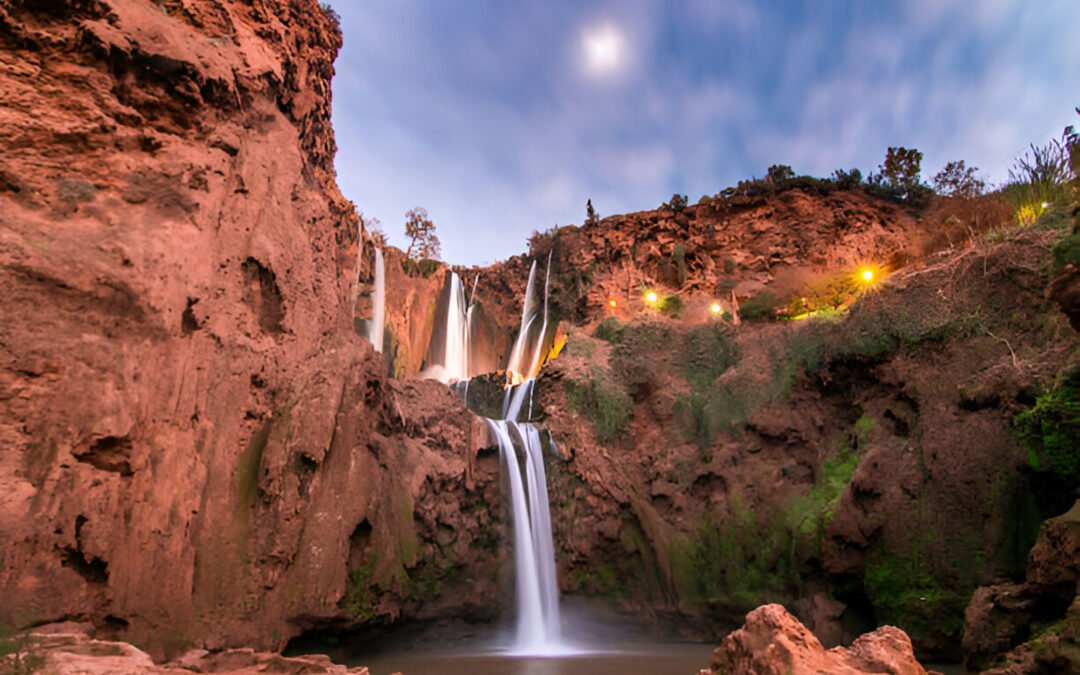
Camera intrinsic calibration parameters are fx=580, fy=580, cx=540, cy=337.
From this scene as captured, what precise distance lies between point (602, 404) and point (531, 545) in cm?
521

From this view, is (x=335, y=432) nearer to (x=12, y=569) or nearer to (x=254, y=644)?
(x=254, y=644)

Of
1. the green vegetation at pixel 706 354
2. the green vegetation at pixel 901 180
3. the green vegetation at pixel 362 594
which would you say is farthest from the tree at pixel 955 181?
the green vegetation at pixel 362 594

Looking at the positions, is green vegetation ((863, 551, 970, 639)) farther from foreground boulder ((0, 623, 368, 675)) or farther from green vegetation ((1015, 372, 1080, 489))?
foreground boulder ((0, 623, 368, 675))

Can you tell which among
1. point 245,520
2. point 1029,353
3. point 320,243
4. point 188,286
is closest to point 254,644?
point 245,520

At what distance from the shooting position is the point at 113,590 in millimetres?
7832

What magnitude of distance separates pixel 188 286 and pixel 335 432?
381 centimetres

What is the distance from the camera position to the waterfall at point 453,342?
1097 inches

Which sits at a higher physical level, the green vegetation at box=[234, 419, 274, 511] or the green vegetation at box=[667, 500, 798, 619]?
the green vegetation at box=[234, 419, 274, 511]

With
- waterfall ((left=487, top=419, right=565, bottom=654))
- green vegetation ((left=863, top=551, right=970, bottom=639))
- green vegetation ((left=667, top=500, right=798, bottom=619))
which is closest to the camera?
green vegetation ((left=863, top=551, right=970, bottom=639))

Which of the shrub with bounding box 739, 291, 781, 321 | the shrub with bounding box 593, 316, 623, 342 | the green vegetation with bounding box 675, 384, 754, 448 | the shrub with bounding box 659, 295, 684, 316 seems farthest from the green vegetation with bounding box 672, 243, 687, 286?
the green vegetation with bounding box 675, 384, 754, 448

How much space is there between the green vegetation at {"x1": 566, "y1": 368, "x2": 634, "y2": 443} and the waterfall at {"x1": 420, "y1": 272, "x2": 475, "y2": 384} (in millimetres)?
9742

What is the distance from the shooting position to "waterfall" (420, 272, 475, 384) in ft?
91.4

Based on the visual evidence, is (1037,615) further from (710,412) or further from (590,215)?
(590,215)

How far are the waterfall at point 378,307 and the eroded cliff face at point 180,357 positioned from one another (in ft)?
29.2
